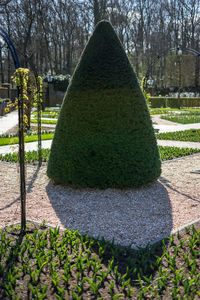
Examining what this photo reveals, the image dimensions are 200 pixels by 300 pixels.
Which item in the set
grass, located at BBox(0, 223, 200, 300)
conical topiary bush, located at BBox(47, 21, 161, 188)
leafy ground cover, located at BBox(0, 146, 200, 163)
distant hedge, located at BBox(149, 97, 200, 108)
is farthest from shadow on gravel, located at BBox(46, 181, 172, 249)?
distant hedge, located at BBox(149, 97, 200, 108)

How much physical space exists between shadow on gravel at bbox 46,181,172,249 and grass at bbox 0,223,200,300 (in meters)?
0.32

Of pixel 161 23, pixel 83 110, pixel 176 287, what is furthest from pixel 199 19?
pixel 176 287

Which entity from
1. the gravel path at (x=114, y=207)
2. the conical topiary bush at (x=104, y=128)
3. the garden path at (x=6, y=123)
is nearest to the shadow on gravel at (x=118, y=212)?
the gravel path at (x=114, y=207)

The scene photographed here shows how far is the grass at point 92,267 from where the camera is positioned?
9.70 feet

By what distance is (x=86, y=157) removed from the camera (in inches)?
230

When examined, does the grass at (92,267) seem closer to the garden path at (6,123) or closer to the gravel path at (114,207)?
the gravel path at (114,207)

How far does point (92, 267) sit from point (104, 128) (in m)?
2.85

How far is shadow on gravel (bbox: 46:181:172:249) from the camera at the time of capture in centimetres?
434

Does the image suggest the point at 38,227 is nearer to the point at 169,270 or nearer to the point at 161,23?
the point at 169,270

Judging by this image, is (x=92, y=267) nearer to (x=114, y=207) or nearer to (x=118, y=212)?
(x=118, y=212)

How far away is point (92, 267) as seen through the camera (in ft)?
11.2

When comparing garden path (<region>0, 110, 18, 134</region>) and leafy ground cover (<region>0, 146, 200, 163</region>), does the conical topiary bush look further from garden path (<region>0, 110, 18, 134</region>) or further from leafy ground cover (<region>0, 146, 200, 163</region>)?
garden path (<region>0, 110, 18, 134</region>)

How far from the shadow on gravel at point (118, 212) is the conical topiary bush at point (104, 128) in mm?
207

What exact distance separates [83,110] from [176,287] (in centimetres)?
353
